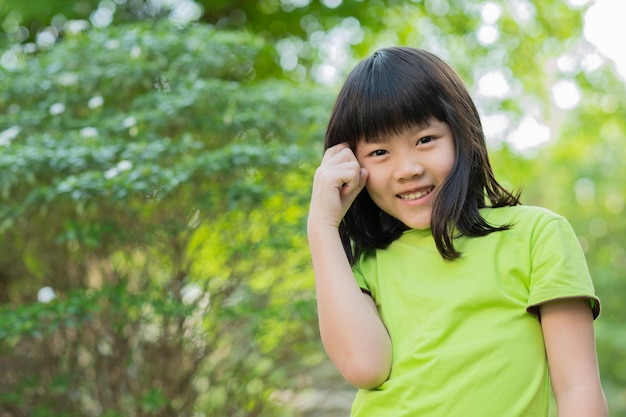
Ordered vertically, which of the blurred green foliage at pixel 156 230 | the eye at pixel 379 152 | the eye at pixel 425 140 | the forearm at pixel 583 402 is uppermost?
the eye at pixel 425 140

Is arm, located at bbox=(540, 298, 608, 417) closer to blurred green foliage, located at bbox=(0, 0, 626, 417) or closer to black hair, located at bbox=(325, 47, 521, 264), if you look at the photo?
black hair, located at bbox=(325, 47, 521, 264)

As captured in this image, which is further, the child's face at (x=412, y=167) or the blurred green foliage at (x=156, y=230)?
the blurred green foliage at (x=156, y=230)

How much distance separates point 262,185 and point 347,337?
168cm

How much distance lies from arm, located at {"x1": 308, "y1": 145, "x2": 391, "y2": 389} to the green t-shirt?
4cm

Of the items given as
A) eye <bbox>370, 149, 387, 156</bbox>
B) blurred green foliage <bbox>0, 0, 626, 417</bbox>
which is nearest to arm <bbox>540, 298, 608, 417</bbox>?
eye <bbox>370, 149, 387, 156</bbox>

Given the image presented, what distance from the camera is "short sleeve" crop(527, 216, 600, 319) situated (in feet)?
4.06

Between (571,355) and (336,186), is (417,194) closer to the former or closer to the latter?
(336,186)

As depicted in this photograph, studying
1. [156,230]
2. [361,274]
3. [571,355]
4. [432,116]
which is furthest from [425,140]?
[156,230]

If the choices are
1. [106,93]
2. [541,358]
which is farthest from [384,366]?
[106,93]

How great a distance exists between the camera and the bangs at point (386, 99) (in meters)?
1.40

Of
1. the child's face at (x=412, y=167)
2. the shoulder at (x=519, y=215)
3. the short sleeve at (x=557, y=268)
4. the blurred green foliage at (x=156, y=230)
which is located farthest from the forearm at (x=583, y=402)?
the blurred green foliage at (x=156, y=230)

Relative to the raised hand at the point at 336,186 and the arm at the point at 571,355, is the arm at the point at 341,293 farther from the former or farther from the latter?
the arm at the point at 571,355

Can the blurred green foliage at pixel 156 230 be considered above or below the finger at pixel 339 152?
below

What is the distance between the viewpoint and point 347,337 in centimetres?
136
